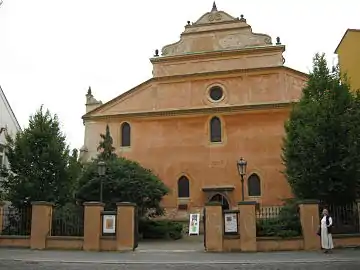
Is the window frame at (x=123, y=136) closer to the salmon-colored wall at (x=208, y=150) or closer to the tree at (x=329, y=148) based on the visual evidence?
the salmon-colored wall at (x=208, y=150)

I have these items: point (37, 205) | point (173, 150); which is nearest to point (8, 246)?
point (37, 205)

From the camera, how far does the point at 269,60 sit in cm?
3328

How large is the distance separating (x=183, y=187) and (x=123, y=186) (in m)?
8.66

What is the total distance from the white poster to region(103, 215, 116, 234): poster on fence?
4.31 meters

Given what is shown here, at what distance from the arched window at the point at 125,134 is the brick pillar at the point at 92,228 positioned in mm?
16802

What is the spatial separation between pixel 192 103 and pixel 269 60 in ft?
20.7

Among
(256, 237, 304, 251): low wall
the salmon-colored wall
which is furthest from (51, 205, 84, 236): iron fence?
the salmon-colored wall

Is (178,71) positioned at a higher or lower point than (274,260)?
higher

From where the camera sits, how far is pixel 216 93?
34125 millimetres

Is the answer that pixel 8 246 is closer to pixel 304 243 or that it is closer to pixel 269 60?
pixel 304 243

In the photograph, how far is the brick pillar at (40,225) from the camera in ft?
60.4

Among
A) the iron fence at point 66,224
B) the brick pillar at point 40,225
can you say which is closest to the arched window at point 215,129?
the iron fence at point 66,224

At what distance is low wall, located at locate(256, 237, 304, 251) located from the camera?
57.0ft

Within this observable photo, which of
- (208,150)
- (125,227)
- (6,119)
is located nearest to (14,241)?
(125,227)
